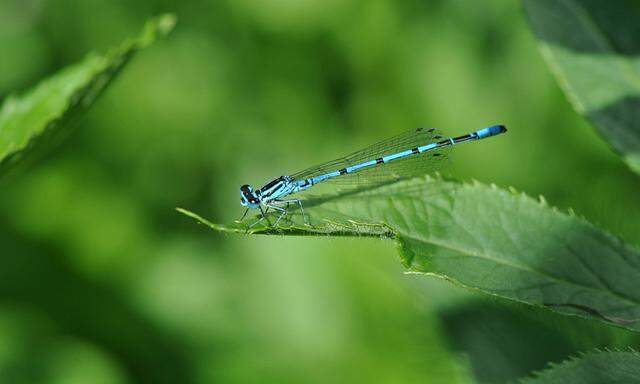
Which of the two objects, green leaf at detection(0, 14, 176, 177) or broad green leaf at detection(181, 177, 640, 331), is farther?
green leaf at detection(0, 14, 176, 177)

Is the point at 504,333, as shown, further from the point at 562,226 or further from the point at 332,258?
the point at 332,258

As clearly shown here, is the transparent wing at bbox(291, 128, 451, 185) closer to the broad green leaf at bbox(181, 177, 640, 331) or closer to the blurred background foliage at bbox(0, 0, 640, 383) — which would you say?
the blurred background foliage at bbox(0, 0, 640, 383)

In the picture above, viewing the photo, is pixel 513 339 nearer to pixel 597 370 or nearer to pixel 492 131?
pixel 597 370

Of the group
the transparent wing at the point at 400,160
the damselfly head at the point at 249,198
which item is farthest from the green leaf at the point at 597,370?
the damselfly head at the point at 249,198

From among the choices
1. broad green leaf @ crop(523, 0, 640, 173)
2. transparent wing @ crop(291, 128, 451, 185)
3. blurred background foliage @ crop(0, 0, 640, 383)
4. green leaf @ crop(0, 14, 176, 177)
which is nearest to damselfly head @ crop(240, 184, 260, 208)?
transparent wing @ crop(291, 128, 451, 185)

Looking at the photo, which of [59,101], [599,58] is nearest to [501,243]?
[599,58]
